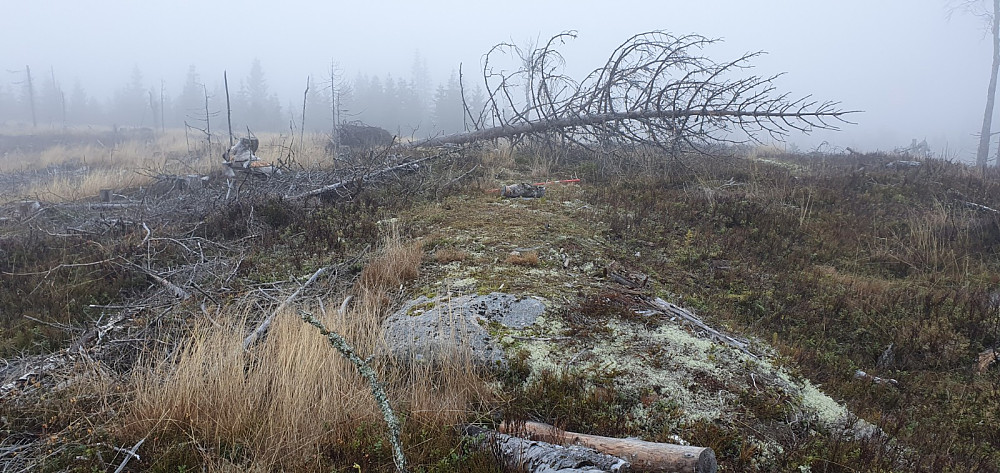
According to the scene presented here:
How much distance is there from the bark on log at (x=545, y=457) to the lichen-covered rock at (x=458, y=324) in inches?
35.9

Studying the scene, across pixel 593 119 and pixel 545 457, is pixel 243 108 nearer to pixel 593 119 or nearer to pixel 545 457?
pixel 593 119

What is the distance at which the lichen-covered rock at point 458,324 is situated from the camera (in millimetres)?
3297

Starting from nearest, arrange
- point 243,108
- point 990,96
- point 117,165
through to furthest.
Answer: point 117,165, point 990,96, point 243,108

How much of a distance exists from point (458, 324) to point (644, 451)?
1683mm

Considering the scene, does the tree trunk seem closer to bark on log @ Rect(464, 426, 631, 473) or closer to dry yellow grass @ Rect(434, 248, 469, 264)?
dry yellow grass @ Rect(434, 248, 469, 264)

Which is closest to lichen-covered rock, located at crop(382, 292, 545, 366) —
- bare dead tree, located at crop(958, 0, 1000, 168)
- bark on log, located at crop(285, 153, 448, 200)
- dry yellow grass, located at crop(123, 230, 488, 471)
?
dry yellow grass, located at crop(123, 230, 488, 471)

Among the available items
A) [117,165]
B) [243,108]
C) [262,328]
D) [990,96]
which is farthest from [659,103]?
[243,108]

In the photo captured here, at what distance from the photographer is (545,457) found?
84.9 inches

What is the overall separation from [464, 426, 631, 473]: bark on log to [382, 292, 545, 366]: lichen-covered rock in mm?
911

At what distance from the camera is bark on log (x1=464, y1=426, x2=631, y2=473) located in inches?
81.0

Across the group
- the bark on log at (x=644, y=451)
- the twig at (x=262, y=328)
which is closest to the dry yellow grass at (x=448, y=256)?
the twig at (x=262, y=328)

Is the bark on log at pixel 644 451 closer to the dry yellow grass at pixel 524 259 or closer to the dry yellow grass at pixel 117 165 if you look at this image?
the dry yellow grass at pixel 524 259

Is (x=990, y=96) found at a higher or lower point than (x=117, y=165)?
higher

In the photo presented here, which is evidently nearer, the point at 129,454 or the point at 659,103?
the point at 129,454
